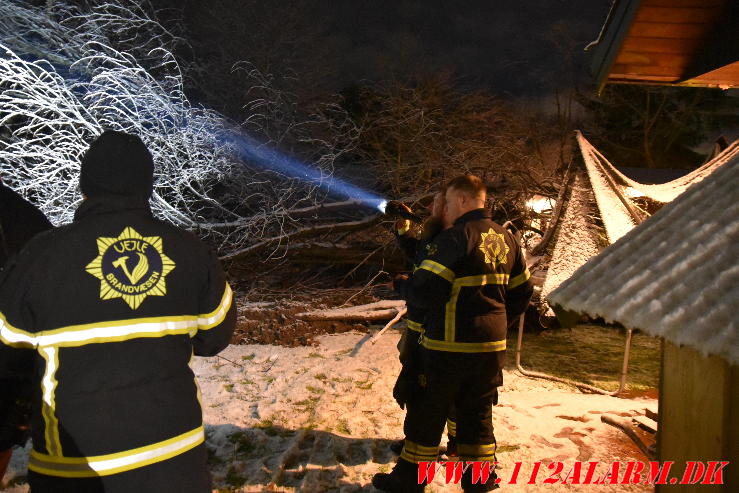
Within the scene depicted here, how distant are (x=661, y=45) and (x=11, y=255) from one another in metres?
4.03

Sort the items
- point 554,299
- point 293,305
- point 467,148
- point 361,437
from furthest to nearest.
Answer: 1. point 467,148
2. point 293,305
3. point 361,437
4. point 554,299

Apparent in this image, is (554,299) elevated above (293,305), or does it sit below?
above

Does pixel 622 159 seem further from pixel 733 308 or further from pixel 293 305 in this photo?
pixel 733 308

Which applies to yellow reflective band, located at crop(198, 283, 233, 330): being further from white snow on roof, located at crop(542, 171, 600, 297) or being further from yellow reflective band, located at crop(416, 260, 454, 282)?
white snow on roof, located at crop(542, 171, 600, 297)

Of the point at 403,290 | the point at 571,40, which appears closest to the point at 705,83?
the point at 403,290

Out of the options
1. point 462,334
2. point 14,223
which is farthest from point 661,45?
point 14,223

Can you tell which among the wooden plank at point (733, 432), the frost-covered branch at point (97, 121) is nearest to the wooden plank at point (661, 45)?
the wooden plank at point (733, 432)

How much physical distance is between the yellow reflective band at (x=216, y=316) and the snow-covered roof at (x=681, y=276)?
1.21m

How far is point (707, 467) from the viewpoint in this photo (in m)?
1.61

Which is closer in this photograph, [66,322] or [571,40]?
[66,322]

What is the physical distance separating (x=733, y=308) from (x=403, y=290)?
195cm

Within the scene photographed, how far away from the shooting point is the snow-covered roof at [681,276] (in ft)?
3.70

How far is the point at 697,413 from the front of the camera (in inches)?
65.8

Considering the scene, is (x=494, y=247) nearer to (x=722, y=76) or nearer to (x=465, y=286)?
(x=465, y=286)
